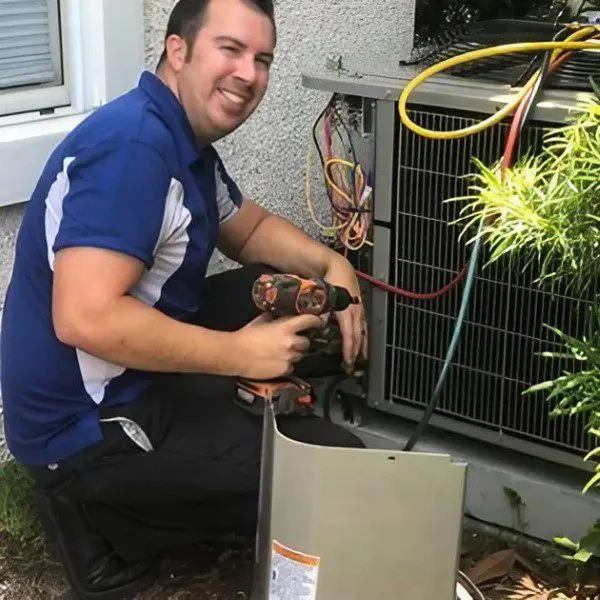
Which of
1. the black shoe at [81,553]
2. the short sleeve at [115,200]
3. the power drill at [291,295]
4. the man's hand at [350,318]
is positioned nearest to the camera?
the short sleeve at [115,200]

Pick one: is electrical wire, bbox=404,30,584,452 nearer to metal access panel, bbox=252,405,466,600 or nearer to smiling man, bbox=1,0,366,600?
smiling man, bbox=1,0,366,600

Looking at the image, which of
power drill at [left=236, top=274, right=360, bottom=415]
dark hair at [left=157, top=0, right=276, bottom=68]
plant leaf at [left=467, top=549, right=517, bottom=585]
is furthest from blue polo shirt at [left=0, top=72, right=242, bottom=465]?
plant leaf at [left=467, top=549, right=517, bottom=585]

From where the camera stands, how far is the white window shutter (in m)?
2.37

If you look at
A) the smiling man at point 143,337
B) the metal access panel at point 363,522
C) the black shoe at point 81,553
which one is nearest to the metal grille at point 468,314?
the smiling man at point 143,337

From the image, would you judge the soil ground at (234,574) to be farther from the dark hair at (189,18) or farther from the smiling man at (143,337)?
the dark hair at (189,18)

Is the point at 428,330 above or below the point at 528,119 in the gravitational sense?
below

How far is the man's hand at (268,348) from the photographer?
6.40 feet

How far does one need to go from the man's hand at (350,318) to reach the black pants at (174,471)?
0.19 meters

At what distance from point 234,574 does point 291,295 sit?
80 centimetres

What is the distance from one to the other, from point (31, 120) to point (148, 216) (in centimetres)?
76

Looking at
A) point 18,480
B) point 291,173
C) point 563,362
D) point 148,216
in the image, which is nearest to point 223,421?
point 148,216

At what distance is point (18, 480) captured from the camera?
8.01 feet

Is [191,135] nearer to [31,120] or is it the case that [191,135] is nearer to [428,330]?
[31,120]

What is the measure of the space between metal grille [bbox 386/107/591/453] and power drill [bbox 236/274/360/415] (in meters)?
0.34
